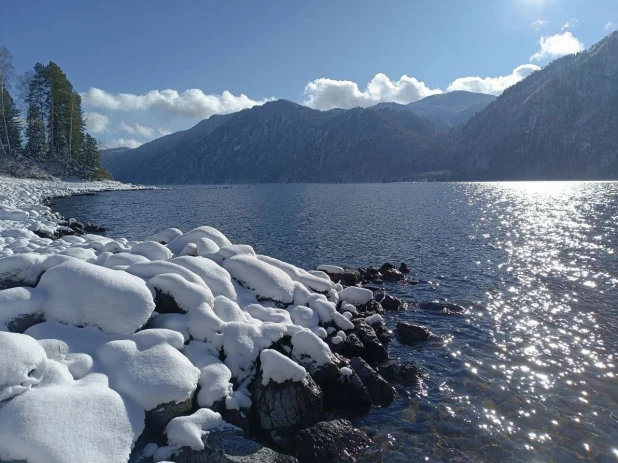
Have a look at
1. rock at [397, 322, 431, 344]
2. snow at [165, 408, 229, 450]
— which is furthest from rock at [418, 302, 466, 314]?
snow at [165, 408, 229, 450]

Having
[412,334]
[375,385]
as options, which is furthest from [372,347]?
[412,334]

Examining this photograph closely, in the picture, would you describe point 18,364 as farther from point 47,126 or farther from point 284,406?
point 47,126

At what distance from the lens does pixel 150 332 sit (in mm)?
10523

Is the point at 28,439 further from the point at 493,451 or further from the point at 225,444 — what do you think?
the point at 493,451

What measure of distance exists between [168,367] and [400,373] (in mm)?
8790

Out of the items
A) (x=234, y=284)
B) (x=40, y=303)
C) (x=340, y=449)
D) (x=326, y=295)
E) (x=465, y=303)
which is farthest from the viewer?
(x=465, y=303)

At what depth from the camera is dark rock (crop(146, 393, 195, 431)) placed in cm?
856

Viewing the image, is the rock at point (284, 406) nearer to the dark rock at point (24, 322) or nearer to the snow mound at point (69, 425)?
the snow mound at point (69, 425)

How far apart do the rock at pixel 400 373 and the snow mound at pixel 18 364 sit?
10.9m

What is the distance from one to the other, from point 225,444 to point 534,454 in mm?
8400

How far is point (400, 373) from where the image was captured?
549 inches

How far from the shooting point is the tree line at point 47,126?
88.7 meters

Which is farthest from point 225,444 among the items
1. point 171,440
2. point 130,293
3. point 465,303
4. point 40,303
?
point 465,303

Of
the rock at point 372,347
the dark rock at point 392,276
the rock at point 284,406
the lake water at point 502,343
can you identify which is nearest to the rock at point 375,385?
the lake water at point 502,343
